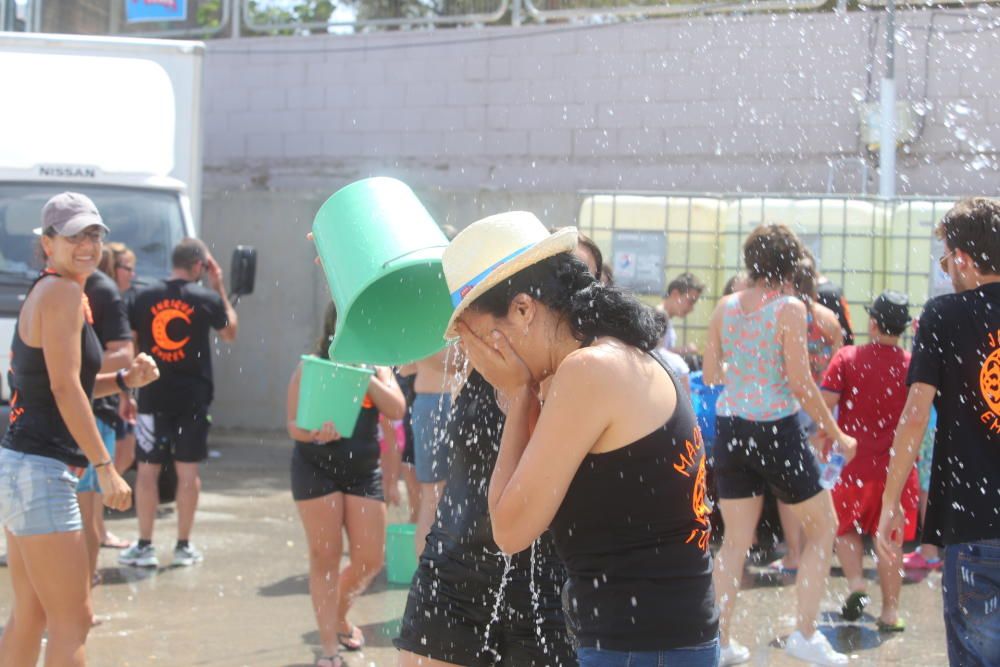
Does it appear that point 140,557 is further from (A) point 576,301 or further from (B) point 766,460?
(A) point 576,301

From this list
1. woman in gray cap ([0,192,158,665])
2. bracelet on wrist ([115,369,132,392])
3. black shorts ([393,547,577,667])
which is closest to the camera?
black shorts ([393,547,577,667])

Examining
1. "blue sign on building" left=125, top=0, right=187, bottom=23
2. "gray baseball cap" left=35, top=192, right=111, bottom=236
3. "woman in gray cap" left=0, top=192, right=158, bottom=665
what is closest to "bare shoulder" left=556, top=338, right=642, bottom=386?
"woman in gray cap" left=0, top=192, right=158, bottom=665

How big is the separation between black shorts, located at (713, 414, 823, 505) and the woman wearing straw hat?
2.89 metres

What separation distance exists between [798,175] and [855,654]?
6345 mm

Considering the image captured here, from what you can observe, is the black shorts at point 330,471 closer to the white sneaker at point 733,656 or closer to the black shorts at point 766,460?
the black shorts at point 766,460

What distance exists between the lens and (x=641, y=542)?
2.59m

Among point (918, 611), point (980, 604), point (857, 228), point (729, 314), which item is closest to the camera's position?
point (980, 604)

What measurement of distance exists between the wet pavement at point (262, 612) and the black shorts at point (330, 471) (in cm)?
77

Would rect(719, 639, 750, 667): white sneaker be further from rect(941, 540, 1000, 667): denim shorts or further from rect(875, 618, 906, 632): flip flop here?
rect(941, 540, 1000, 667): denim shorts

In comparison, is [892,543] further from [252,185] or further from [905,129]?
[252,185]

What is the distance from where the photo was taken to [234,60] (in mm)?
14008

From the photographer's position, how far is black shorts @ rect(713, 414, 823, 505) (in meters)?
5.47

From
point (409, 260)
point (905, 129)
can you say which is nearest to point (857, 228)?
point (905, 129)

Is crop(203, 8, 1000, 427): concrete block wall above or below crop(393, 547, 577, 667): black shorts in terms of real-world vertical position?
above
